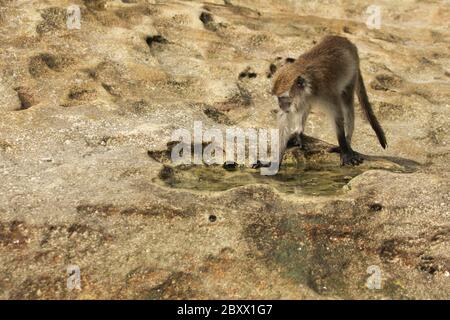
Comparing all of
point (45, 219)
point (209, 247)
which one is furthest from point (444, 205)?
point (45, 219)

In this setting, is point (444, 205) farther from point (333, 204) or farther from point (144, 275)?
point (144, 275)

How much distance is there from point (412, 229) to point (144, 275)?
266 centimetres

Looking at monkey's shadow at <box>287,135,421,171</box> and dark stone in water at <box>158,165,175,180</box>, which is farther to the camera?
monkey's shadow at <box>287,135,421,171</box>

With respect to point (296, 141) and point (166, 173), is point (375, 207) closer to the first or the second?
point (296, 141)

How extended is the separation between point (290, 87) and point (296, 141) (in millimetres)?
1139

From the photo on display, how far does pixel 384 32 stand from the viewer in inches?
517

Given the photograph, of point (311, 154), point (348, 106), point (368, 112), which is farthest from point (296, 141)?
point (368, 112)

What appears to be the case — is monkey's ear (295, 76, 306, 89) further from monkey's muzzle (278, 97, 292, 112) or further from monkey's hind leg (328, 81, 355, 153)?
monkey's hind leg (328, 81, 355, 153)

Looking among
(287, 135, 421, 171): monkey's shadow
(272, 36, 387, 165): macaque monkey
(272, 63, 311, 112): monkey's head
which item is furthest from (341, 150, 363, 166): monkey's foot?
(272, 63, 311, 112): monkey's head

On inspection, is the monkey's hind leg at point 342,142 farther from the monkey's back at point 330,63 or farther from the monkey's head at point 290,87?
the monkey's head at point 290,87

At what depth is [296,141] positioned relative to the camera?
7.48 meters

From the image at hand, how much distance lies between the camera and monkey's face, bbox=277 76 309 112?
21.6 feet

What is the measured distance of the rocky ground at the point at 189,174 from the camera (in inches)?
187

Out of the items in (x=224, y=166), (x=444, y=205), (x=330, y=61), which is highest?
(x=330, y=61)
